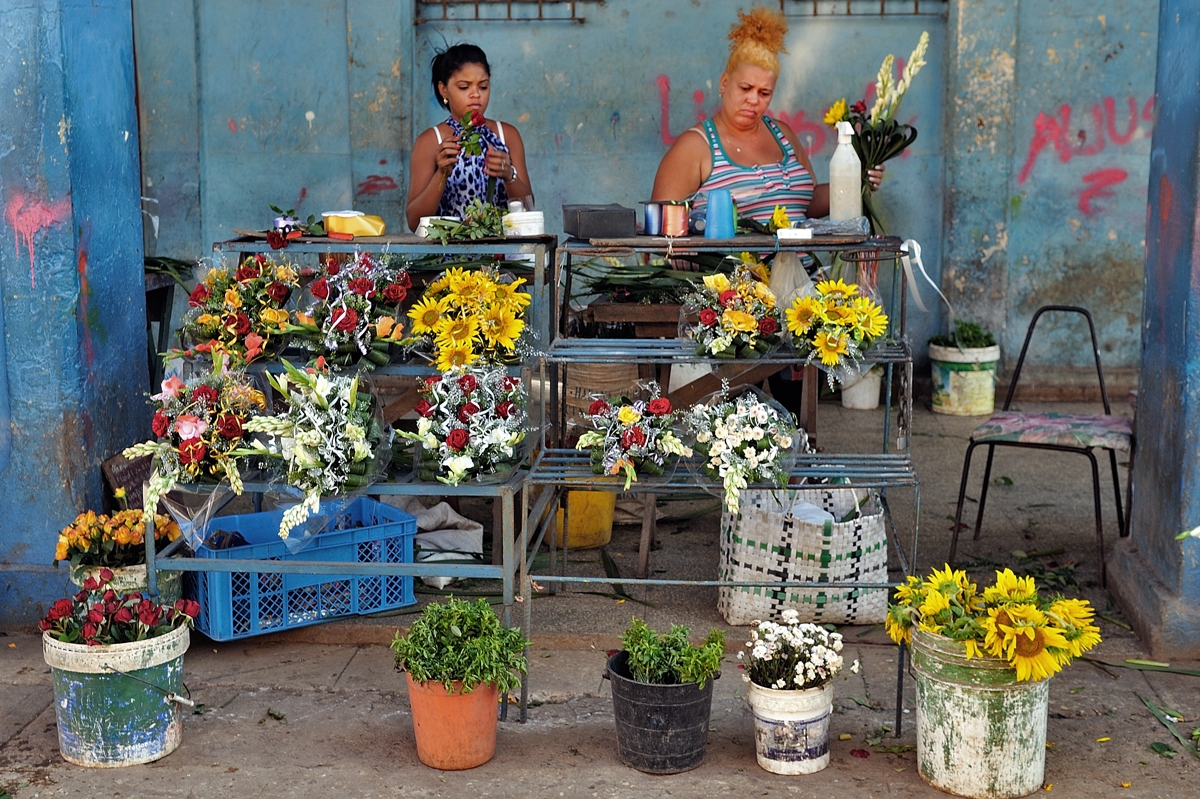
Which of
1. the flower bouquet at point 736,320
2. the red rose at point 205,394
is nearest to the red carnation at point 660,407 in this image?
the flower bouquet at point 736,320

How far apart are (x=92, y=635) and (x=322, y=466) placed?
33.3 inches

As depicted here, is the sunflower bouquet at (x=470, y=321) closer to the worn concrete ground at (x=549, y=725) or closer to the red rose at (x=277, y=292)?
the red rose at (x=277, y=292)

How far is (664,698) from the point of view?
153 inches

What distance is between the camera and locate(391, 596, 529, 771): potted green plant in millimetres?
3889

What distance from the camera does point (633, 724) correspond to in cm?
395

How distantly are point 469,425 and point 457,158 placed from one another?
1976 mm

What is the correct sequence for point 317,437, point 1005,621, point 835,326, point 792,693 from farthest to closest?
point 835,326 → point 317,437 → point 792,693 → point 1005,621

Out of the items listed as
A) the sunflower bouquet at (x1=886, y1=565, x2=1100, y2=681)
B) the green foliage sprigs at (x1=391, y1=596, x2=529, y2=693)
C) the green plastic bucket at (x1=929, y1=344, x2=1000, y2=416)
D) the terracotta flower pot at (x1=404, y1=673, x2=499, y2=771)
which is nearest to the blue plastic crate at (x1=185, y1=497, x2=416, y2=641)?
the green foliage sprigs at (x1=391, y1=596, x2=529, y2=693)

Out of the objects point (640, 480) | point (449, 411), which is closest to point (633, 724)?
point (640, 480)

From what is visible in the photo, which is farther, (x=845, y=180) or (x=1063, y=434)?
(x=1063, y=434)

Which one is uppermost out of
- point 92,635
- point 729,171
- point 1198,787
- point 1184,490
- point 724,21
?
point 724,21

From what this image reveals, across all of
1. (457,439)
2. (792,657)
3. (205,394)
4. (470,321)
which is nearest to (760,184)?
(470,321)

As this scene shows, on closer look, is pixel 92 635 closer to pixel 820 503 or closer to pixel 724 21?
pixel 820 503

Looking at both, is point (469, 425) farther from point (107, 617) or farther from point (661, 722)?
point (107, 617)
